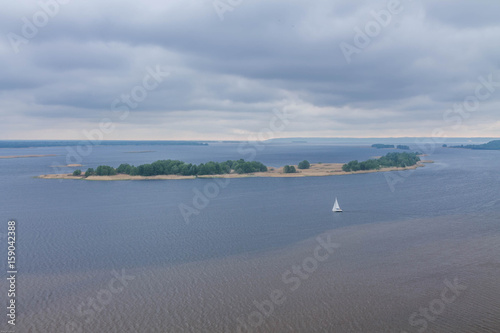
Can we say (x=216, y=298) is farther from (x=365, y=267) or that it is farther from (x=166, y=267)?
(x=365, y=267)

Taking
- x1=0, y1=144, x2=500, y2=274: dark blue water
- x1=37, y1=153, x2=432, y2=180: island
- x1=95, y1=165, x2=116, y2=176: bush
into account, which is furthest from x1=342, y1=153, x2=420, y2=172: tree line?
x1=95, y1=165, x2=116, y2=176: bush

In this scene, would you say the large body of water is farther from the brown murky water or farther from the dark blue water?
the dark blue water

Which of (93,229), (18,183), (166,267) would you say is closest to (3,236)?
(93,229)

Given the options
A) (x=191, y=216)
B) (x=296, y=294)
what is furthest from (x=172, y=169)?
(x=296, y=294)

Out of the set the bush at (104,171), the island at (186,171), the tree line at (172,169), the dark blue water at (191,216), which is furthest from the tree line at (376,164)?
the bush at (104,171)

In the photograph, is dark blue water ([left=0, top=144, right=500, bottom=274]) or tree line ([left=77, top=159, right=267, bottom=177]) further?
tree line ([left=77, top=159, right=267, bottom=177])

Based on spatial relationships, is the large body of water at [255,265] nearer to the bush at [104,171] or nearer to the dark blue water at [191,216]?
the dark blue water at [191,216]
